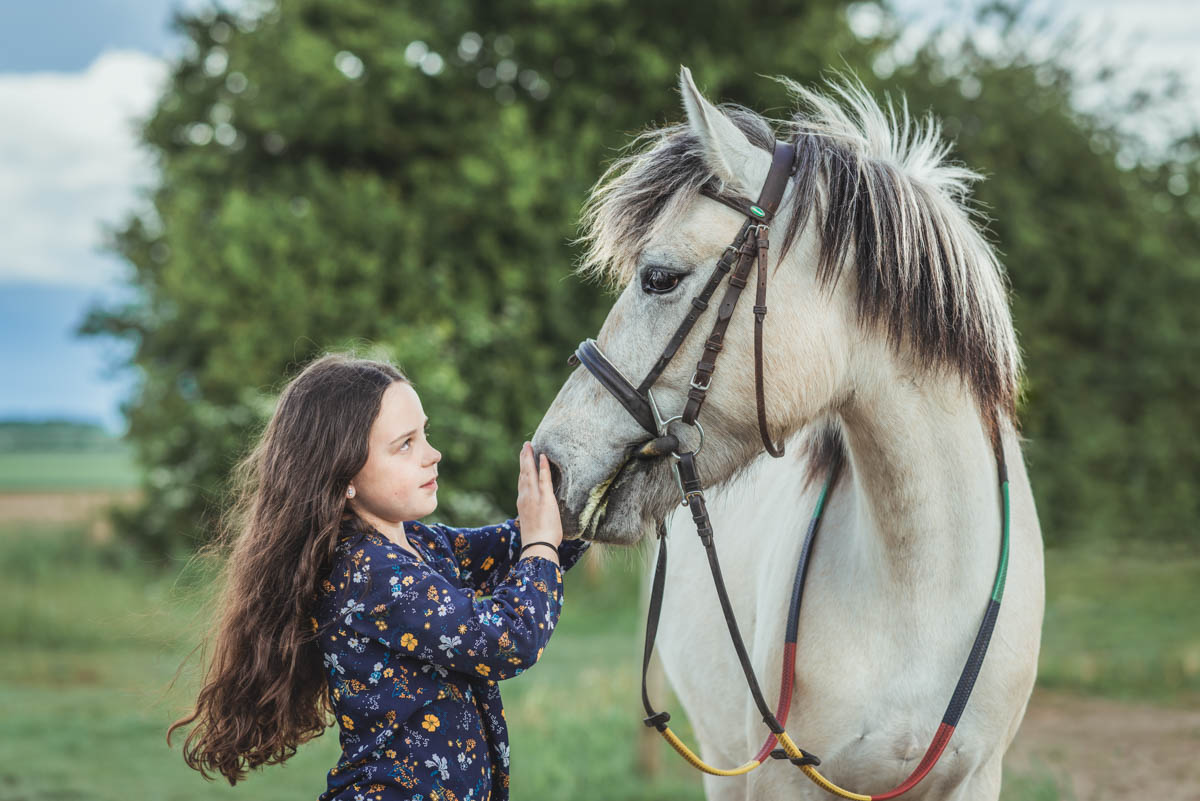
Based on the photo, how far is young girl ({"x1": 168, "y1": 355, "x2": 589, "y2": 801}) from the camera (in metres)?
1.96

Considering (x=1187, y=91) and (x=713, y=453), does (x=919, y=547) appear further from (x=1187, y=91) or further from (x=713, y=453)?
(x=1187, y=91)

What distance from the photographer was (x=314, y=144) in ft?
38.1

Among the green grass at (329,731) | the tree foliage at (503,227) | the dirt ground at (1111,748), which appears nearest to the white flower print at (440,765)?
the green grass at (329,731)

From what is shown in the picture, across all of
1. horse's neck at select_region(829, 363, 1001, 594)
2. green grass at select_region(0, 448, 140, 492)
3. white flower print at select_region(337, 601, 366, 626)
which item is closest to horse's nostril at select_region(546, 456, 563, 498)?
white flower print at select_region(337, 601, 366, 626)

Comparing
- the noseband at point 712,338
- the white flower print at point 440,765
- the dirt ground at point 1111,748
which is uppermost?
the noseband at point 712,338

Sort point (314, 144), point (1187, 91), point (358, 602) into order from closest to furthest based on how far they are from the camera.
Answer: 1. point (358, 602)
2. point (314, 144)
3. point (1187, 91)

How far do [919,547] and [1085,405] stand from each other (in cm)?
1065

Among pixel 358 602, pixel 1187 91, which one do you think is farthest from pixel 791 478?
pixel 1187 91

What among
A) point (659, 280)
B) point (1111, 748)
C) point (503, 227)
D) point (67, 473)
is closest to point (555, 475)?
point (659, 280)

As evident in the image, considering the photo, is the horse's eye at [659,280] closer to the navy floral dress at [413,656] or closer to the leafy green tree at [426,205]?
the navy floral dress at [413,656]

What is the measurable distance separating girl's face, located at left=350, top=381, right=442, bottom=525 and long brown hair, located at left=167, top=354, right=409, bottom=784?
0.02 metres

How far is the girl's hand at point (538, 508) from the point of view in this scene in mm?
2018

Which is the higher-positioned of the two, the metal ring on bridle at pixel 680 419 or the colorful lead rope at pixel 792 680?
the metal ring on bridle at pixel 680 419

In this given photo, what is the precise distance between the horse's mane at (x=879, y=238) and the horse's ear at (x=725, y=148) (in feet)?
0.14
